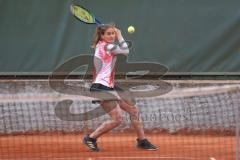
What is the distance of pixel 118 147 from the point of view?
7.79 metres

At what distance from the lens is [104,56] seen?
6.90 m

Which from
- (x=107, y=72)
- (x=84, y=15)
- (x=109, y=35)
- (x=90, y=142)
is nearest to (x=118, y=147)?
(x=90, y=142)

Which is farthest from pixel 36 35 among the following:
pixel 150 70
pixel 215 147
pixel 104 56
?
pixel 215 147

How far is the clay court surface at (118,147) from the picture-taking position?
6883 millimetres

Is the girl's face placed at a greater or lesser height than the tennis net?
greater

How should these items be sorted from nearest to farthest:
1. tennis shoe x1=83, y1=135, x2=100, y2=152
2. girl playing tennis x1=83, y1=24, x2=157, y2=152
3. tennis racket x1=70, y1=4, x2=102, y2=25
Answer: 1. girl playing tennis x1=83, y1=24, x2=157, y2=152
2. tennis shoe x1=83, y1=135, x2=100, y2=152
3. tennis racket x1=70, y1=4, x2=102, y2=25

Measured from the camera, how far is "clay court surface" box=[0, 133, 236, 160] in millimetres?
6883

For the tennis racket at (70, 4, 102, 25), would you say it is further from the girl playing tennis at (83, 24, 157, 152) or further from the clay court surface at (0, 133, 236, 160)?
the clay court surface at (0, 133, 236, 160)

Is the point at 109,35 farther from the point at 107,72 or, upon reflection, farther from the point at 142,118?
the point at 142,118

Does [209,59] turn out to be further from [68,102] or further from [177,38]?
[68,102]

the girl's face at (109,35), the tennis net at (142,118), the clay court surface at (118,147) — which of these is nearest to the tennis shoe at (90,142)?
the clay court surface at (118,147)

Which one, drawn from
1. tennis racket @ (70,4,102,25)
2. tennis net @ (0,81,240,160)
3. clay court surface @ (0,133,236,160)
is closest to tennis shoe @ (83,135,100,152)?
clay court surface @ (0,133,236,160)

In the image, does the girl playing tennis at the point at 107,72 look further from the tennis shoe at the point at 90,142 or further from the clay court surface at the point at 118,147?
the clay court surface at the point at 118,147

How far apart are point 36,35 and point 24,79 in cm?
77
